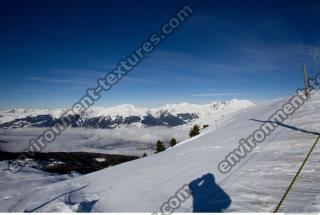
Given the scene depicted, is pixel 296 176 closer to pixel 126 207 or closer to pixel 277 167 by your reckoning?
pixel 277 167

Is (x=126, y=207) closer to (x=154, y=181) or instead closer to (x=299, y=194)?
(x=154, y=181)

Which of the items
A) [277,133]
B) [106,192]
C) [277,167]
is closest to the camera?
[277,167]

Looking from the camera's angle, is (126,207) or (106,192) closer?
(126,207)

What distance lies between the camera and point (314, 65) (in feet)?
117

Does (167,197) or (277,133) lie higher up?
(277,133)

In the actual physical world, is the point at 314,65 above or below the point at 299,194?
above

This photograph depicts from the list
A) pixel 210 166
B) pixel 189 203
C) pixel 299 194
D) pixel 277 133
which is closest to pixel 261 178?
pixel 299 194

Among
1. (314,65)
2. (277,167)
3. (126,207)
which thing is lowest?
(126,207)

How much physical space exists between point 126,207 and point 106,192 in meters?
3.63

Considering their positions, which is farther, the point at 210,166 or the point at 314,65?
the point at 314,65

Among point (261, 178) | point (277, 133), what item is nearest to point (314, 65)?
point (277, 133)

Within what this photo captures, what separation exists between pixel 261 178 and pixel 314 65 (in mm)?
29983

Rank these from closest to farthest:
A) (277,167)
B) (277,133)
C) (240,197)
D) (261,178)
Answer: (240,197), (261,178), (277,167), (277,133)

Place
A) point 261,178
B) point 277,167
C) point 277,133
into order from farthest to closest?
point 277,133 < point 277,167 < point 261,178
